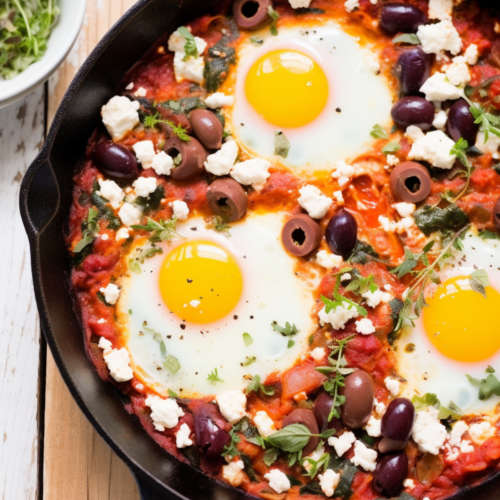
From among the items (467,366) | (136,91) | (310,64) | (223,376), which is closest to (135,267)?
(223,376)

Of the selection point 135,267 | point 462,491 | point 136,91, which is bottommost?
point 462,491

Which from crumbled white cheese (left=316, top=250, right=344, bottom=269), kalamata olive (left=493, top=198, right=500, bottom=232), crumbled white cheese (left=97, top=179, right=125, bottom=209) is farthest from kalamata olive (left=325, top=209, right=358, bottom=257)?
crumbled white cheese (left=97, top=179, right=125, bottom=209)

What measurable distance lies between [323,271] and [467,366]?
40.7 inches

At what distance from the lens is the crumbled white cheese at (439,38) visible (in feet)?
12.8

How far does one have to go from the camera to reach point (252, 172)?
383 centimetres

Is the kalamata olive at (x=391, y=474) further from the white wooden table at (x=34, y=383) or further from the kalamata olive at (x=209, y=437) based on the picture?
the white wooden table at (x=34, y=383)

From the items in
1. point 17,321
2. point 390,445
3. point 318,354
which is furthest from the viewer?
point 17,321

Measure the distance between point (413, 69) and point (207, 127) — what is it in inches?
51.2

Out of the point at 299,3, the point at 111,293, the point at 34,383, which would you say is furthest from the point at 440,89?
the point at 34,383

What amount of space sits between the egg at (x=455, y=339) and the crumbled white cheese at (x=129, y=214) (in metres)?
1.77

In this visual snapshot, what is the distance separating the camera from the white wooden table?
4031 millimetres

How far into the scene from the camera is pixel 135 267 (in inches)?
152

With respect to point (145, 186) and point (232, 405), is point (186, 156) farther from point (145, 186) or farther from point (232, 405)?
point (232, 405)

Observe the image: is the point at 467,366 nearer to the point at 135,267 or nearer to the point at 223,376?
the point at 223,376
